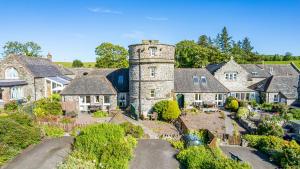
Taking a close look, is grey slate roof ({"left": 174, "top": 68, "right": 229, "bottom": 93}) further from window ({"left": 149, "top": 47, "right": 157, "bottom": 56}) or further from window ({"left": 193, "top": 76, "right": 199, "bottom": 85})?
window ({"left": 149, "top": 47, "right": 157, "bottom": 56})

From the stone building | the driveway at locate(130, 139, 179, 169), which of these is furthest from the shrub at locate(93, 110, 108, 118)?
the driveway at locate(130, 139, 179, 169)

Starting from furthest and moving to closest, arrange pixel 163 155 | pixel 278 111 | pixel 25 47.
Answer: pixel 25 47 < pixel 278 111 < pixel 163 155

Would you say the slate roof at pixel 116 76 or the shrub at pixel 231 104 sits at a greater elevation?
the slate roof at pixel 116 76

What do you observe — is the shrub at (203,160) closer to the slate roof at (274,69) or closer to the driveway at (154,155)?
the driveway at (154,155)

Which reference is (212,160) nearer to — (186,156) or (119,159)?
(186,156)

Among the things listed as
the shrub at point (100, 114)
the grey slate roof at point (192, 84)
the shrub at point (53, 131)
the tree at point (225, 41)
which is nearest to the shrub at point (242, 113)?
the grey slate roof at point (192, 84)

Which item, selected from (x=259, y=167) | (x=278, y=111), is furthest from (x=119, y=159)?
(x=278, y=111)
